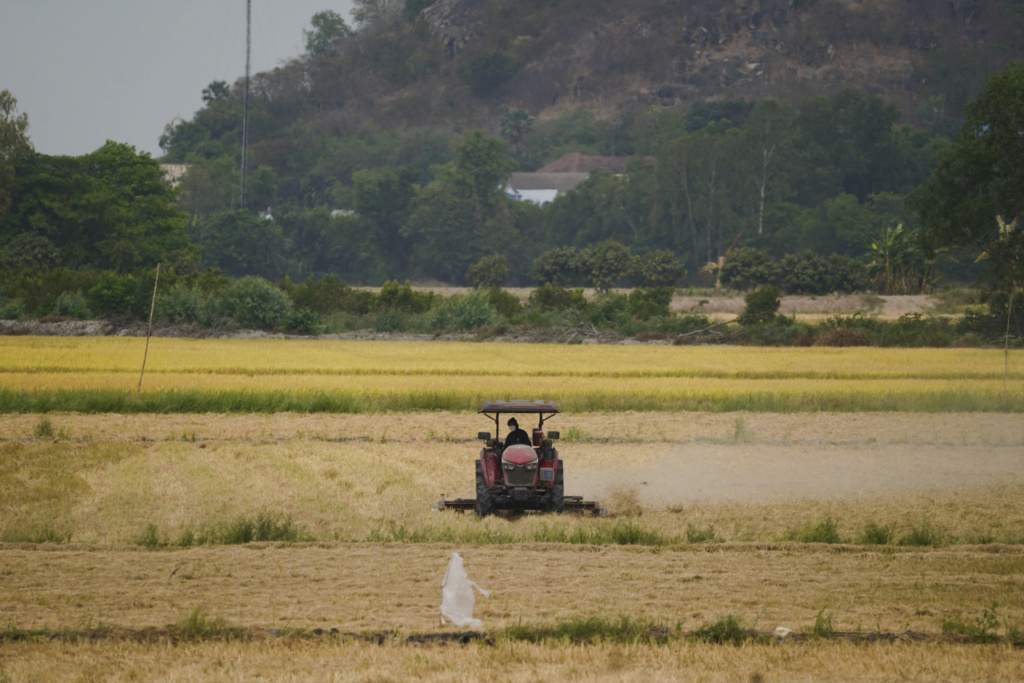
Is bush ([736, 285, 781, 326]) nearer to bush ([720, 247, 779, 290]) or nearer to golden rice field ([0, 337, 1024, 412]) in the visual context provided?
golden rice field ([0, 337, 1024, 412])

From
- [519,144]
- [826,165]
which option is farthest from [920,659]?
[519,144]

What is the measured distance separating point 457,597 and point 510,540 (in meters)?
3.15

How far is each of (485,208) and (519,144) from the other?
60230 millimetres

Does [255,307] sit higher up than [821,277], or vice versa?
[821,277]

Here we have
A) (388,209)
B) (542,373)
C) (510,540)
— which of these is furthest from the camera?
(388,209)

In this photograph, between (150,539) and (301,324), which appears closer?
(150,539)

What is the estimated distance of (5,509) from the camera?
45.9 feet

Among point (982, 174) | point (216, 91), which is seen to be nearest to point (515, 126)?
point (216, 91)

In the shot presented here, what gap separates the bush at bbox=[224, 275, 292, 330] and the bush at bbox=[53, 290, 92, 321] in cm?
662

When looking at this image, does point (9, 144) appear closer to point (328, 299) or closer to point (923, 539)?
point (328, 299)

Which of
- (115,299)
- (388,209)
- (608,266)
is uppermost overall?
(388,209)

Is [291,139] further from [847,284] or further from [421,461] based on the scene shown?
[421,461]

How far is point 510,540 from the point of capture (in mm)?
12164

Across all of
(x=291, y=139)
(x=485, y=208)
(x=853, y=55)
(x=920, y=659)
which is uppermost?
(x=853, y=55)
